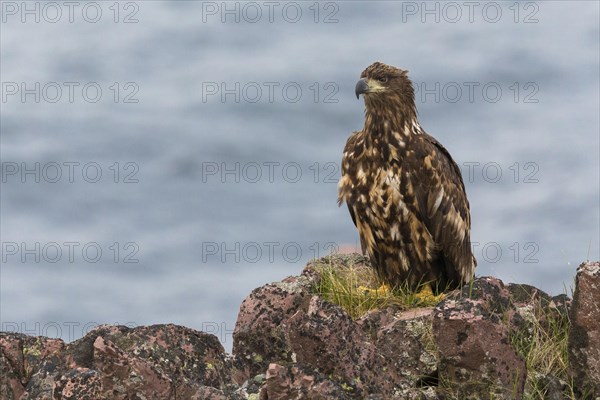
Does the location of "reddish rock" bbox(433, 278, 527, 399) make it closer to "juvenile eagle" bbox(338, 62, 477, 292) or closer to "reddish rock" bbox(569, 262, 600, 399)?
"reddish rock" bbox(569, 262, 600, 399)

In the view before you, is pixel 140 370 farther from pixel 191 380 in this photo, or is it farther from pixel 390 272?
pixel 390 272

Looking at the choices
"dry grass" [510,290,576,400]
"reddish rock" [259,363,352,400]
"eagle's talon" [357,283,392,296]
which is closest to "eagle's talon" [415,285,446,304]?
"eagle's talon" [357,283,392,296]

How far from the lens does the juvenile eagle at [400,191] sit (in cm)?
1480

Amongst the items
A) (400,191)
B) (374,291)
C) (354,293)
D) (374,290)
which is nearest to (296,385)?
(354,293)

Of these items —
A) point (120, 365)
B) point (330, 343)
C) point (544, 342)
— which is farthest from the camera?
point (544, 342)

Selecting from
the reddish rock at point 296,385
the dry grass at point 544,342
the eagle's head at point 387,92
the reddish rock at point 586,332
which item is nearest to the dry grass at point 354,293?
the eagle's head at point 387,92

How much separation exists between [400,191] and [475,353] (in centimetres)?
522

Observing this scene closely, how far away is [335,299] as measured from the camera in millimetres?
14016

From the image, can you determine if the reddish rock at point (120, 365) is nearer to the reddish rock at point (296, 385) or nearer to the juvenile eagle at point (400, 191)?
the reddish rock at point (296, 385)

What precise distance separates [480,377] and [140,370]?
2.97 metres

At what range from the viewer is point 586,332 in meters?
10.2

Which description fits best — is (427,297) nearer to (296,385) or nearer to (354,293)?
(354,293)

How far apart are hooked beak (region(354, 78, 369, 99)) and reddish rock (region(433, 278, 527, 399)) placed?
5421 millimetres

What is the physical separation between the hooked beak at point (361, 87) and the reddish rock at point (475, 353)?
17.8 feet
